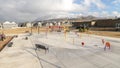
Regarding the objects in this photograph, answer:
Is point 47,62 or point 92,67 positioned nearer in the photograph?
point 92,67

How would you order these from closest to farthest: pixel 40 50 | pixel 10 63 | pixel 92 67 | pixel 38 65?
pixel 92 67 → pixel 38 65 → pixel 10 63 → pixel 40 50

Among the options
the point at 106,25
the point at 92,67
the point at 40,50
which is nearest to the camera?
the point at 92,67

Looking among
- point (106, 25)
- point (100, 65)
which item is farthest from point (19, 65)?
point (106, 25)

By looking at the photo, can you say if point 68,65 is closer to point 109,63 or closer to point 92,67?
point 92,67

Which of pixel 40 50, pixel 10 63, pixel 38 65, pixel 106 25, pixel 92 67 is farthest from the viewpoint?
pixel 106 25

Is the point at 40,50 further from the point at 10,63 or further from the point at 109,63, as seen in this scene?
the point at 109,63

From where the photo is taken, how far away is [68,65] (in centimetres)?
1340

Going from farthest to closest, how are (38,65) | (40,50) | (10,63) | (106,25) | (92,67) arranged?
(106,25), (40,50), (10,63), (38,65), (92,67)

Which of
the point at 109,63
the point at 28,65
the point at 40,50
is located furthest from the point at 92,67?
the point at 40,50

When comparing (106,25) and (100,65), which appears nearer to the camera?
(100,65)

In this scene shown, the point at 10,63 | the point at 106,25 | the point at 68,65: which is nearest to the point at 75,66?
the point at 68,65

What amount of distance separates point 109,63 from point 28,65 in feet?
24.3

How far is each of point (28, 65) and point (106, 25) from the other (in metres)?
55.0

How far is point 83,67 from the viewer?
12.8 metres
